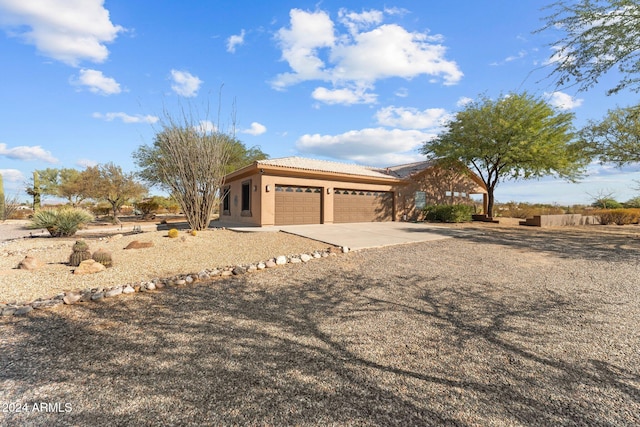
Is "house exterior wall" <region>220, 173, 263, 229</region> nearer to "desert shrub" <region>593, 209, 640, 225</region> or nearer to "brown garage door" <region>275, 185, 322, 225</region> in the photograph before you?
"brown garage door" <region>275, 185, 322, 225</region>

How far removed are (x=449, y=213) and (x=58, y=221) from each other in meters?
21.3

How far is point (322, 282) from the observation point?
6.01 meters

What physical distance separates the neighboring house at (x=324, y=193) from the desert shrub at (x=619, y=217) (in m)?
8.43

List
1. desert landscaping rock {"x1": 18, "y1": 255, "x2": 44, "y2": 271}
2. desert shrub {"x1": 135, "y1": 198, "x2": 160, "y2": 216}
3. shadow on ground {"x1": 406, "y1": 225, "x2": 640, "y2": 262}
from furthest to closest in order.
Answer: desert shrub {"x1": 135, "y1": 198, "x2": 160, "y2": 216} → shadow on ground {"x1": 406, "y1": 225, "x2": 640, "y2": 262} → desert landscaping rock {"x1": 18, "y1": 255, "x2": 44, "y2": 271}

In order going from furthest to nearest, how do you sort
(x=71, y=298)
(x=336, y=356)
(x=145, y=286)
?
1. (x=145, y=286)
2. (x=71, y=298)
3. (x=336, y=356)

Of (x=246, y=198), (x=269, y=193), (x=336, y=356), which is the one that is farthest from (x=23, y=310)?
(x=246, y=198)

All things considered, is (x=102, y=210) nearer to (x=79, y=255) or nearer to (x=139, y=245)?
(x=139, y=245)

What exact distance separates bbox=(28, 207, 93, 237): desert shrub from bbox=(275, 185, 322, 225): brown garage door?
9.58 m

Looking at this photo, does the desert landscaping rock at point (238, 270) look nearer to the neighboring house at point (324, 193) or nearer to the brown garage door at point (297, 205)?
the neighboring house at point (324, 193)

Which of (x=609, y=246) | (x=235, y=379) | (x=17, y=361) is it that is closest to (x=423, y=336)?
(x=235, y=379)

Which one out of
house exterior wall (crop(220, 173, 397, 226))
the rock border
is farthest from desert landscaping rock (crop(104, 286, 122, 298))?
house exterior wall (crop(220, 173, 397, 226))

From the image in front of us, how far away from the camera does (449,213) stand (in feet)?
62.1

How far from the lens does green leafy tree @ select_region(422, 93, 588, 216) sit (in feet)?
55.6

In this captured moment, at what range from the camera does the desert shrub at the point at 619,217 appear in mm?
19078
